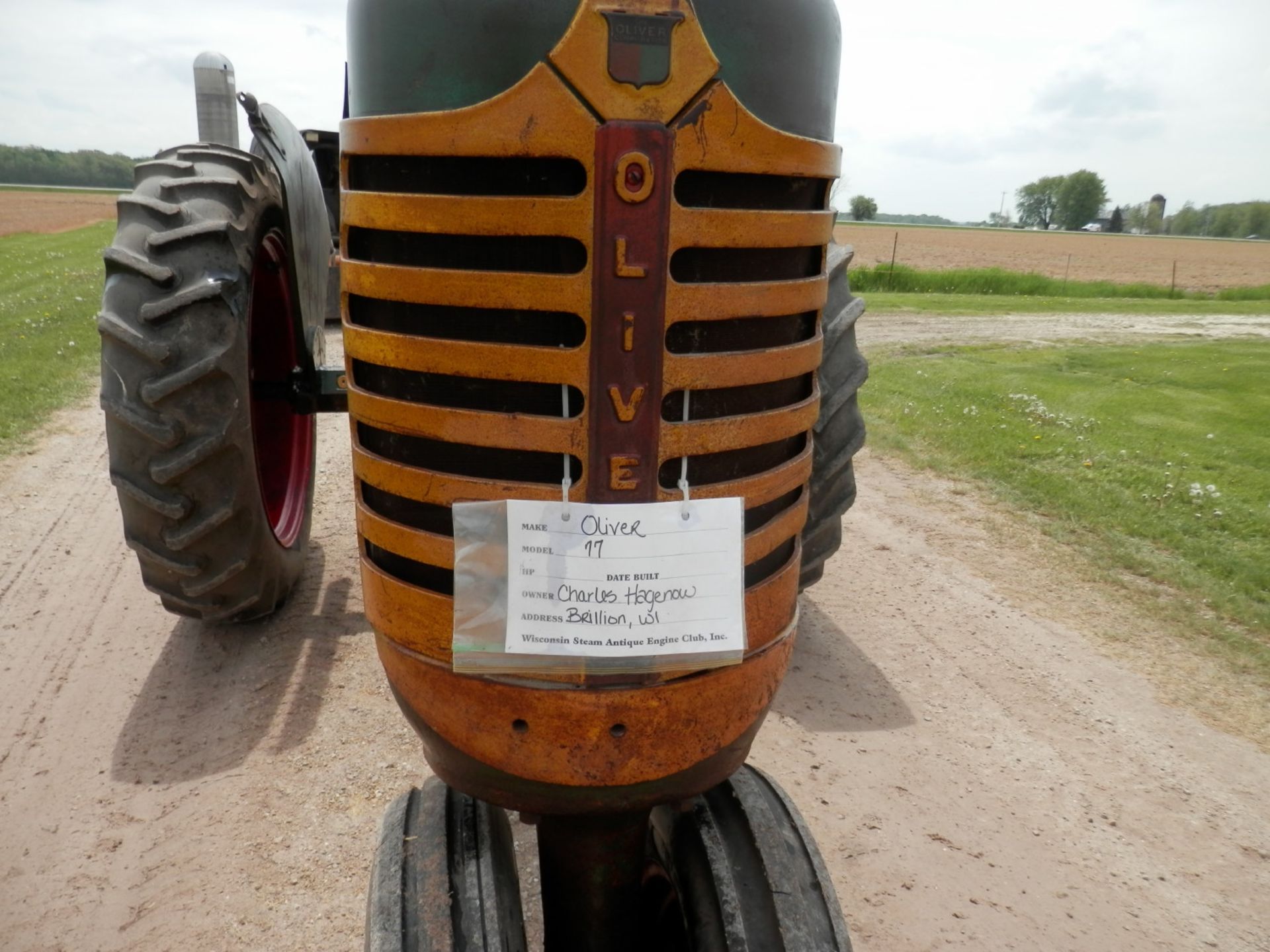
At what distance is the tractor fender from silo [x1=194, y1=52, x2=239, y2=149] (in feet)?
10.3

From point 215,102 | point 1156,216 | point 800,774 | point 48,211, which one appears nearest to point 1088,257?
point 215,102

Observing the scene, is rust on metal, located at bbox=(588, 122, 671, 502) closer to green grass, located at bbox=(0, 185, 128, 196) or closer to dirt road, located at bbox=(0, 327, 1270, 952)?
dirt road, located at bbox=(0, 327, 1270, 952)

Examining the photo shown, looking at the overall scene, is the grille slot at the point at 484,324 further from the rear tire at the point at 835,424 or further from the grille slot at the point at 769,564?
the rear tire at the point at 835,424

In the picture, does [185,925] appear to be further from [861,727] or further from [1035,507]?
[1035,507]

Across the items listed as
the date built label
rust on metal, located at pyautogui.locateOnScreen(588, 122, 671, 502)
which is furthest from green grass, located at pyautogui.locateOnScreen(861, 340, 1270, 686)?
rust on metal, located at pyautogui.locateOnScreen(588, 122, 671, 502)

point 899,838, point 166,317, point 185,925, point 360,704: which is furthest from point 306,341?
point 899,838

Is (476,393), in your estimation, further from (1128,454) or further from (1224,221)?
(1224,221)

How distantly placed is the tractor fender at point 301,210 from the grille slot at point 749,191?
7.07ft

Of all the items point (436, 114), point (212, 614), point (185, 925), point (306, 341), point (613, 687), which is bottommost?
point (185, 925)

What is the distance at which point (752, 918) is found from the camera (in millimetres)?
1641

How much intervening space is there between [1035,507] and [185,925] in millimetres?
4843

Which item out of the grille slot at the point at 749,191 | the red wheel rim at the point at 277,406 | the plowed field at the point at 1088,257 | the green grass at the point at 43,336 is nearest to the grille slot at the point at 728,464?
the grille slot at the point at 749,191

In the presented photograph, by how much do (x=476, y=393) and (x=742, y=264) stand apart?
0.43 m

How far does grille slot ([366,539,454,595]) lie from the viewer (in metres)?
1.50
